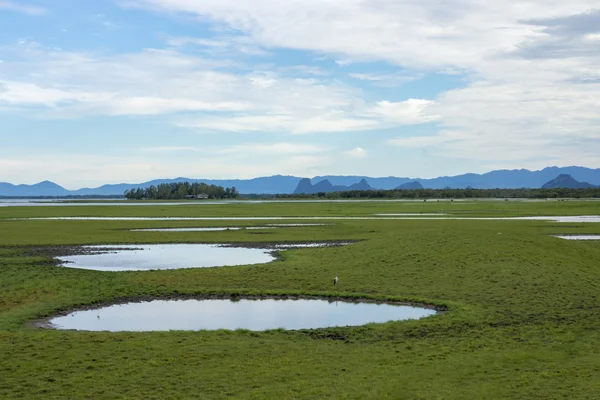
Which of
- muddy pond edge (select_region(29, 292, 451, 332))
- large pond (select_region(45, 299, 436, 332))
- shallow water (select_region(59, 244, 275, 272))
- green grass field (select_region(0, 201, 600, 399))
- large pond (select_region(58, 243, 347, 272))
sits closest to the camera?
green grass field (select_region(0, 201, 600, 399))

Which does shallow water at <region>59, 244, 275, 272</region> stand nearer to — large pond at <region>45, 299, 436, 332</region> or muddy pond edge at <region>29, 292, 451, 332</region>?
muddy pond edge at <region>29, 292, 451, 332</region>

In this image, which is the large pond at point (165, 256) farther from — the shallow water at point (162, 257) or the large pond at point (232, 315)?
the large pond at point (232, 315)

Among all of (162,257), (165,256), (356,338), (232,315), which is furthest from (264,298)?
(165,256)

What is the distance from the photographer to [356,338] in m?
21.3

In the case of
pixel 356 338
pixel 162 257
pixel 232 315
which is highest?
pixel 162 257

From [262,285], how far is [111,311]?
29.8 ft

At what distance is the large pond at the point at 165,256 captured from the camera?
43.4m

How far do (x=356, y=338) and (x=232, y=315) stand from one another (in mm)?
7243

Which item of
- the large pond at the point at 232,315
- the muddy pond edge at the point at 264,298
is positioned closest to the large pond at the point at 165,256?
the muddy pond edge at the point at 264,298

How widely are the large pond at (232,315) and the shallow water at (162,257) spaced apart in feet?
44.0

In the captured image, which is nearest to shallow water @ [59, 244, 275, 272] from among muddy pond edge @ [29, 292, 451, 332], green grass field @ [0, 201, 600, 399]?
green grass field @ [0, 201, 600, 399]

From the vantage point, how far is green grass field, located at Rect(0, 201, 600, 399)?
15.4 meters

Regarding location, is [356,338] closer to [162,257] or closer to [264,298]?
[264,298]

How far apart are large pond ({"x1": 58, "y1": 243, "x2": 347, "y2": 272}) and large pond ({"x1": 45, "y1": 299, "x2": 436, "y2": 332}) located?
44.0 ft
